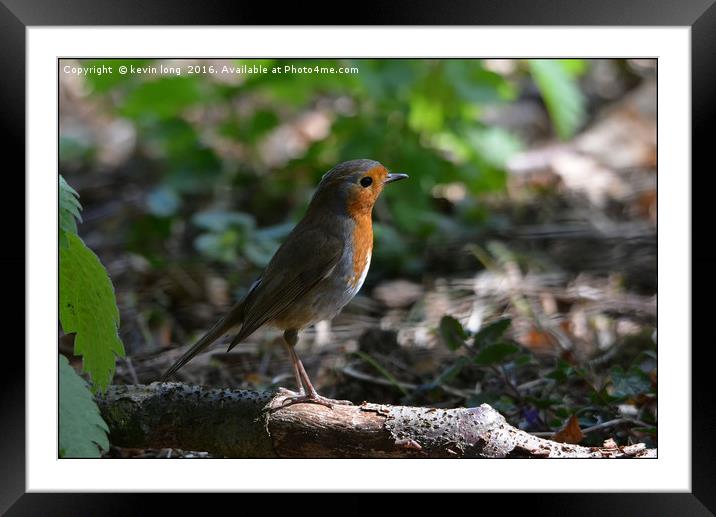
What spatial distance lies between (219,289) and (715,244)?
322 centimetres

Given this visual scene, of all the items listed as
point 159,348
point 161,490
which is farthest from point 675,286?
point 159,348

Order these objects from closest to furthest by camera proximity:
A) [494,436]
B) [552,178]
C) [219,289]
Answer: [494,436] → [219,289] → [552,178]

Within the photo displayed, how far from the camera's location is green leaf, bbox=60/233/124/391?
2.44 m

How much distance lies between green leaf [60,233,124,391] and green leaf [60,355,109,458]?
3.7 inches

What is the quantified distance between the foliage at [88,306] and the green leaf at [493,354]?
1.34 meters

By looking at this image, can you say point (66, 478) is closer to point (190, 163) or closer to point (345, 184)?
point (345, 184)

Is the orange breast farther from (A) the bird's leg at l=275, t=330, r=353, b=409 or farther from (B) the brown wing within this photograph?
(A) the bird's leg at l=275, t=330, r=353, b=409

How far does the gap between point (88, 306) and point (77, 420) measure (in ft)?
1.06

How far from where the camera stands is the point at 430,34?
2.43m

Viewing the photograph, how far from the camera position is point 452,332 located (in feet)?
10.8

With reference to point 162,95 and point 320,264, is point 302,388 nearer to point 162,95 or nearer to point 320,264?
point 320,264

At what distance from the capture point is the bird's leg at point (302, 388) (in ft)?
9.01

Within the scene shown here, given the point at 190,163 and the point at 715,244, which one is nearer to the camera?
the point at 715,244

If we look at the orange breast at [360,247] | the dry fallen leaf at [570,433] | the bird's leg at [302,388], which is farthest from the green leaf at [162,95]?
the dry fallen leaf at [570,433]
